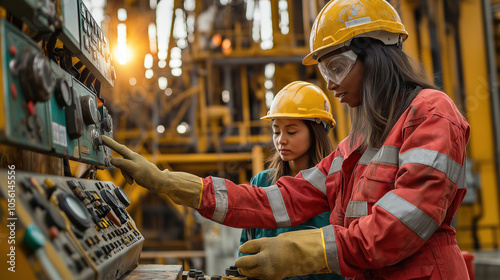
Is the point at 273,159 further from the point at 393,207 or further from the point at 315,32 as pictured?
the point at 393,207

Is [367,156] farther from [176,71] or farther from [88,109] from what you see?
[176,71]

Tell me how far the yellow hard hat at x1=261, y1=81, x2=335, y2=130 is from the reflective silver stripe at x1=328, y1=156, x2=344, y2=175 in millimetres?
621

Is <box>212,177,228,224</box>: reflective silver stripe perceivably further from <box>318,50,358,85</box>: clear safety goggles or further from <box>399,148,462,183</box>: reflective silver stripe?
<box>399,148,462,183</box>: reflective silver stripe

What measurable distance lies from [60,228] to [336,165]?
1305 mm

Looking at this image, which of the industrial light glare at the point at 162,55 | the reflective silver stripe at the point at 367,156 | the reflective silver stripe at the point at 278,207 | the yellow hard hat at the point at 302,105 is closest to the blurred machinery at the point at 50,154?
the reflective silver stripe at the point at 278,207

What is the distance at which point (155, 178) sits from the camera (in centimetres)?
183

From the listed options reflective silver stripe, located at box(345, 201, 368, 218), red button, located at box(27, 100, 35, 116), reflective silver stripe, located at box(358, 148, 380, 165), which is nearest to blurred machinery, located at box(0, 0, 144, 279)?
red button, located at box(27, 100, 35, 116)

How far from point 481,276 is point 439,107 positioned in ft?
20.8

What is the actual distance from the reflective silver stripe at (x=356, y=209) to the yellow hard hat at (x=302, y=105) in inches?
40.5

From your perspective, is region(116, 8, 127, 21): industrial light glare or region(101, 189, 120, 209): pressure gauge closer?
region(101, 189, 120, 209): pressure gauge

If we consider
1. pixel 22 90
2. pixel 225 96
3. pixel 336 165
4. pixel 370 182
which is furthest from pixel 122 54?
pixel 22 90

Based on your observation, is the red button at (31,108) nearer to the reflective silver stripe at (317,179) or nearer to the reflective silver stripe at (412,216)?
the reflective silver stripe at (412,216)

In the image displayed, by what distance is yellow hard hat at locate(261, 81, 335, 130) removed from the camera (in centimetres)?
269

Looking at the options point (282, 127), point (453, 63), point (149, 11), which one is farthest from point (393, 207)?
point (149, 11)
